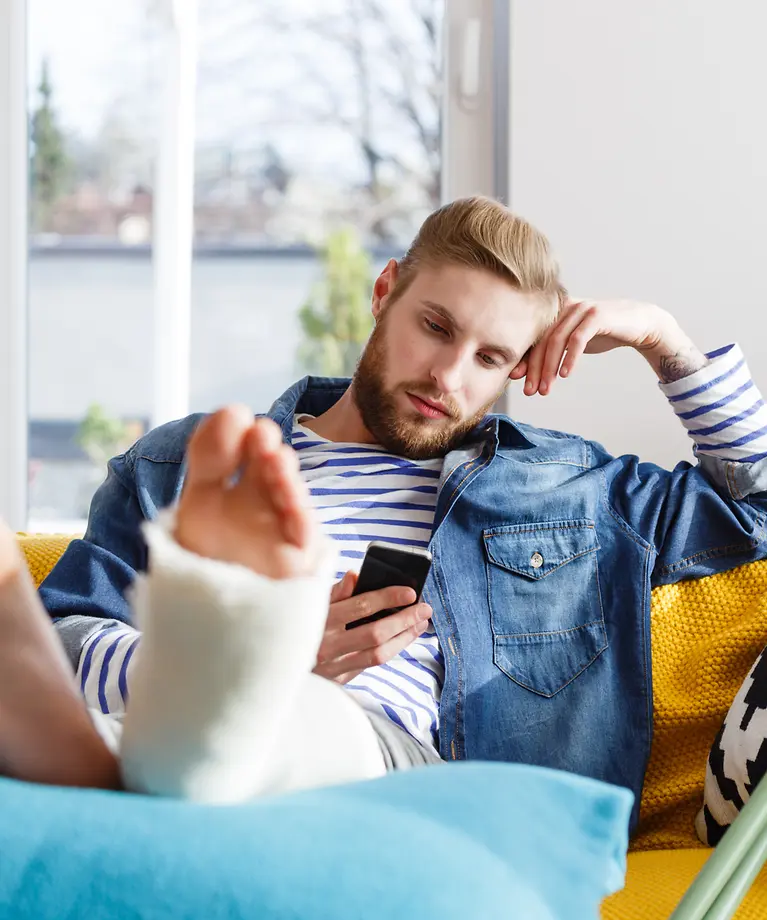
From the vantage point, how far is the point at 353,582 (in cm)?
95

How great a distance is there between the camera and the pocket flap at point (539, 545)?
3.97 ft

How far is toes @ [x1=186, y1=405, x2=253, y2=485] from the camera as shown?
0.52 metres

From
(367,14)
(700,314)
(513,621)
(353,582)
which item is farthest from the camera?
(367,14)

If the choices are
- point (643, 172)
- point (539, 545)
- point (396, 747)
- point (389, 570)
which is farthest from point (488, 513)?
point (643, 172)

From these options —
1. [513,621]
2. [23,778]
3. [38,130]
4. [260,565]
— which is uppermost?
[38,130]

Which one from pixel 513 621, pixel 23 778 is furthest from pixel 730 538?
pixel 23 778

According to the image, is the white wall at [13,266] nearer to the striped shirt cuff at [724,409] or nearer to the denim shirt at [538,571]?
the denim shirt at [538,571]

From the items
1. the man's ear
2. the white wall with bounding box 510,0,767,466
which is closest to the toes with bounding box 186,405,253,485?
the man's ear

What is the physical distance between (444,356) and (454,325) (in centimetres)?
4

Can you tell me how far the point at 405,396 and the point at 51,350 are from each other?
146 cm

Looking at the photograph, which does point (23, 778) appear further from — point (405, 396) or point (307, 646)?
point (405, 396)

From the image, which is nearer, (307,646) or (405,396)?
(307,646)

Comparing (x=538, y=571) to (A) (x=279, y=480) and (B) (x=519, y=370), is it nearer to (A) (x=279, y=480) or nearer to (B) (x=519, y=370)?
(B) (x=519, y=370)

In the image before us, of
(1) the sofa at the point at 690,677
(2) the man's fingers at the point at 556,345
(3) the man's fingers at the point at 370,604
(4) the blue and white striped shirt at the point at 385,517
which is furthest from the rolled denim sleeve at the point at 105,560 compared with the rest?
(1) the sofa at the point at 690,677
